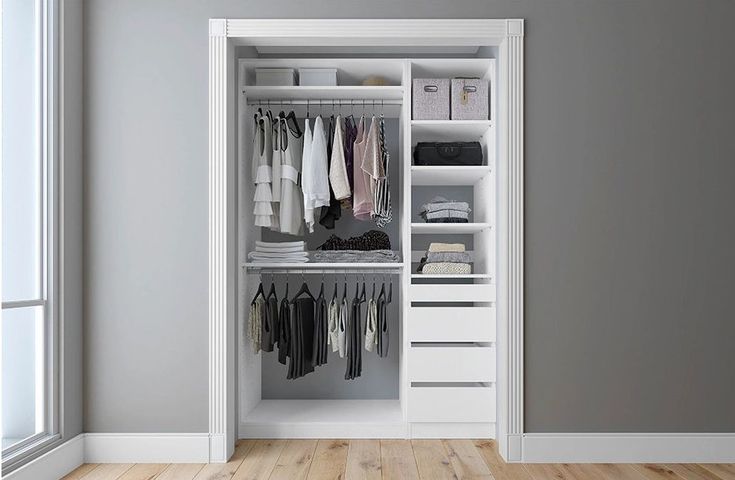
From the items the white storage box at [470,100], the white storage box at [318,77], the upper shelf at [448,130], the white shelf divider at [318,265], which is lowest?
the white shelf divider at [318,265]

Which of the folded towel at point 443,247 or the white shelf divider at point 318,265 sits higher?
the folded towel at point 443,247

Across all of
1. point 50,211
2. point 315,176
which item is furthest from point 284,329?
point 50,211

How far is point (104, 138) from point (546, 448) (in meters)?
2.65

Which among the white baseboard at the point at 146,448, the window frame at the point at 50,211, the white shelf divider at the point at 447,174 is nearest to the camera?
the window frame at the point at 50,211

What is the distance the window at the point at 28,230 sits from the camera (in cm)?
283

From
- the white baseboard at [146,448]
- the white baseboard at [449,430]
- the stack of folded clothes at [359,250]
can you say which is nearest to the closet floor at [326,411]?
the white baseboard at [449,430]

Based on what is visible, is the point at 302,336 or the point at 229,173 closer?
the point at 229,173

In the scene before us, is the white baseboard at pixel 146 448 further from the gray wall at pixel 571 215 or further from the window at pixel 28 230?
the window at pixel 28 230

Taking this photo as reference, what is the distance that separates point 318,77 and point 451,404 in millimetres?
1965

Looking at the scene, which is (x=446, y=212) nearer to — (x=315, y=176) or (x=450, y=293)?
(x=450, y=293)

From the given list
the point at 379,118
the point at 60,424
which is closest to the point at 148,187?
the point at 60,424

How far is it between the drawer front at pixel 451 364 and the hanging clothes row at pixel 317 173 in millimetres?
801

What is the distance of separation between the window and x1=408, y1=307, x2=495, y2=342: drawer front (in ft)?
5.83

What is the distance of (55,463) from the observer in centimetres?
303
